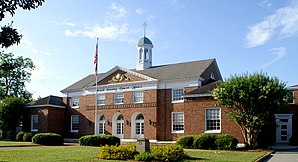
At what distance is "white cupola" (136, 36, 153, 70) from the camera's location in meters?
44.3

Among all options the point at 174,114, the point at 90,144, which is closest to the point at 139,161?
the point at 90,144

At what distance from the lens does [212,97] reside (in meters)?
30.9

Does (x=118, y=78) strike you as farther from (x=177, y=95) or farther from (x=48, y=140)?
(x=48, y=140)

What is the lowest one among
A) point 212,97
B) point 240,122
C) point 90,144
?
point 90,144

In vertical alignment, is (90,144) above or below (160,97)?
below

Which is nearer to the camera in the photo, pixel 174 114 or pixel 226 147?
pixel 226 147

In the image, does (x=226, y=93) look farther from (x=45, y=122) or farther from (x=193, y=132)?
(x=45, y=122)

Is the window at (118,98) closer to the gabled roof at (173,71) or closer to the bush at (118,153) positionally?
the gabled roof at (173,71)

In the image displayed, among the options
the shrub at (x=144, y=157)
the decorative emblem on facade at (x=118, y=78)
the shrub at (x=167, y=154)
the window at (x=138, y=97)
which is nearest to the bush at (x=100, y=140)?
the window at (x=138, y=97)

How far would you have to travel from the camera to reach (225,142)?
85.1ft

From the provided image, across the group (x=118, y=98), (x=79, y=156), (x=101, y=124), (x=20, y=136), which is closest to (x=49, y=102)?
(x=20, y=136)

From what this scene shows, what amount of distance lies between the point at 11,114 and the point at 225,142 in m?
29.5

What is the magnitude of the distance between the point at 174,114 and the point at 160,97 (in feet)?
8.12

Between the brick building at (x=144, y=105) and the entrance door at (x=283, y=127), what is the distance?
152cm
